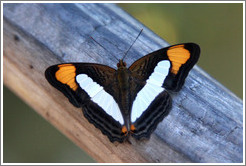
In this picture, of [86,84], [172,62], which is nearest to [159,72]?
[172,62]

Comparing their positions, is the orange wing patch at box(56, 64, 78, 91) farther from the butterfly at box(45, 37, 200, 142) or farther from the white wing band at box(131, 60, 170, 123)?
the white wing band at box(131, 60, 170, 123)

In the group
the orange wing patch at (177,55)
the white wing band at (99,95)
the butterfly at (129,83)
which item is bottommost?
the white wing band at (99,95)

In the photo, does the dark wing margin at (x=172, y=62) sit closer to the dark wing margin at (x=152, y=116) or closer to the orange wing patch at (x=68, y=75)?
the dark wing margin at (x=152, y=116)

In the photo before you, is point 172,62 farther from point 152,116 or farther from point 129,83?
point 152,116

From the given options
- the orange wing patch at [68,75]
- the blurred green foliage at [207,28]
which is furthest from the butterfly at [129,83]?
the blurred green foliage at [207,28]

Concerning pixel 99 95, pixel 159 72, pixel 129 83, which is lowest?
pixel 99 95

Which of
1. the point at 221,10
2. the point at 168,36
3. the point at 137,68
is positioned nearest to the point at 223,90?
the point at 137,68
